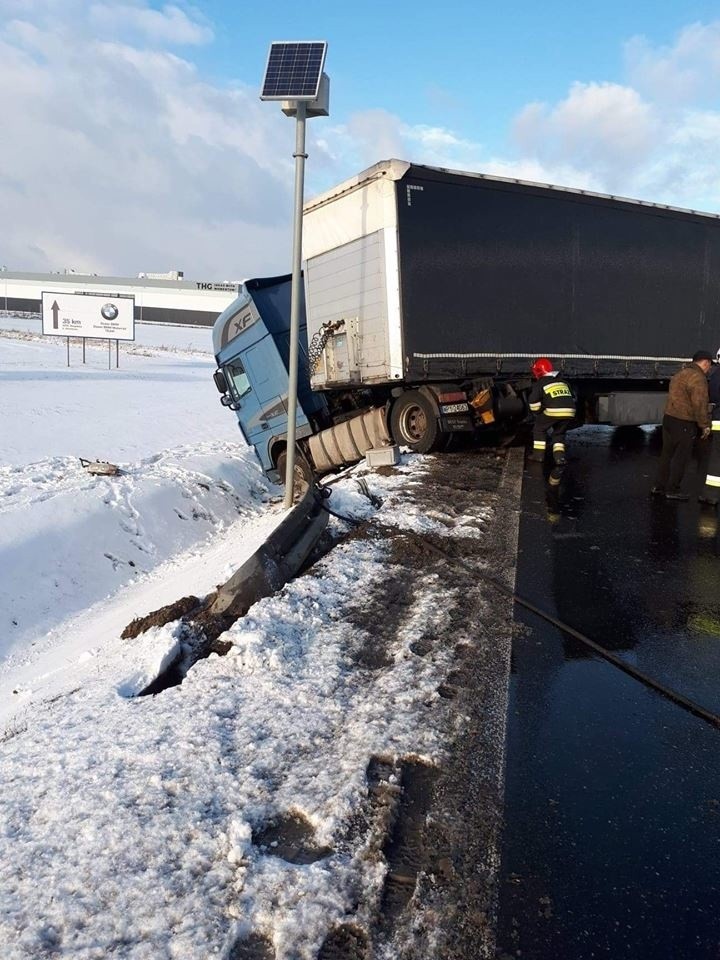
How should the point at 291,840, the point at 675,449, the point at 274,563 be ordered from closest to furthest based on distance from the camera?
the point at 291,840
the point at 274,563
the point at 675,449

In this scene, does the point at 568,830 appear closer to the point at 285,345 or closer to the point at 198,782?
the point at 198,782

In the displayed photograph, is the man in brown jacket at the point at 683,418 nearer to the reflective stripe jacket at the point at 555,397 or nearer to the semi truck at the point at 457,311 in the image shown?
the reflective stripe jacket at the point at 555,397

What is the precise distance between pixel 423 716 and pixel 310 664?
2.44 feet

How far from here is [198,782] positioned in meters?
2.52

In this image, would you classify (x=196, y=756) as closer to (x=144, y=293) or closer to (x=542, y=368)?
(x=542, y=368)

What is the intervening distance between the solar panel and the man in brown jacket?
478 centimetres

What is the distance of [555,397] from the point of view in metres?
8.45

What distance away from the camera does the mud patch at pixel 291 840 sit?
2.20 meters

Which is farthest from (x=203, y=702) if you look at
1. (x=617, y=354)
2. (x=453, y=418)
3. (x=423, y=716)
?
(x=617, y=354)

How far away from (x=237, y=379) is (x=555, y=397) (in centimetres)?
594

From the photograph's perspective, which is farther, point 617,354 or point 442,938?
point 617,354

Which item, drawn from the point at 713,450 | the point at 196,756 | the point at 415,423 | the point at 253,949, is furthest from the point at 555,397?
the point at 253,949

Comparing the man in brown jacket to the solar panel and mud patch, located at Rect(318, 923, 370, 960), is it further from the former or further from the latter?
mud patch, located at Rect(318, 923, 370, 960)

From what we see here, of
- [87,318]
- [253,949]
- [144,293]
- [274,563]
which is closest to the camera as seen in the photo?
[253,949]
